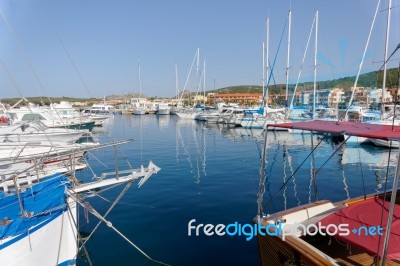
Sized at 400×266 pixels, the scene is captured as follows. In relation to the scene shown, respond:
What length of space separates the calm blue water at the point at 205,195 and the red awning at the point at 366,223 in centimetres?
304

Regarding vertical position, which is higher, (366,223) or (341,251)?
(366,223)

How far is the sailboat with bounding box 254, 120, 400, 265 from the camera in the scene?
454 centimetres

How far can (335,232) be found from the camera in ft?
16.5

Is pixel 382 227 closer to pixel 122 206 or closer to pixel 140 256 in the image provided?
pixel 140 256

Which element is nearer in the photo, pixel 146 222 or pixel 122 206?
pixel 146 222

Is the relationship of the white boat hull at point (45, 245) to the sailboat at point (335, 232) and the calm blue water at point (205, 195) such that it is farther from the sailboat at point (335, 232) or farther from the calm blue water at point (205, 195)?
the sailboat at point (335, 232)

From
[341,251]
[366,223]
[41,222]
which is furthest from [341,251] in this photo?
[41,222]

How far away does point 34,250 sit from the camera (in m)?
6.19

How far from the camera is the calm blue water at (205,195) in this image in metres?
8.32

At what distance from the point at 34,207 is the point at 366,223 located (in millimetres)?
6633

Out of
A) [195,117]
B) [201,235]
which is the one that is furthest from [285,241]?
[195,117]

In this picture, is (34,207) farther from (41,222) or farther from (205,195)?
(205,195)

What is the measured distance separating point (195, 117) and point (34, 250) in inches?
2518

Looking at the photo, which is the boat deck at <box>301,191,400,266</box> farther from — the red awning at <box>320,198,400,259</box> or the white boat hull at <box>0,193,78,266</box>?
the white boat hull at <box>0,193,78,266</box>
